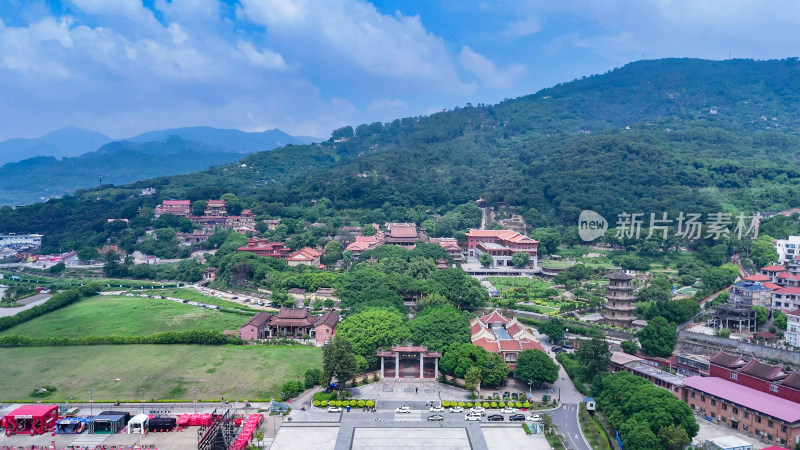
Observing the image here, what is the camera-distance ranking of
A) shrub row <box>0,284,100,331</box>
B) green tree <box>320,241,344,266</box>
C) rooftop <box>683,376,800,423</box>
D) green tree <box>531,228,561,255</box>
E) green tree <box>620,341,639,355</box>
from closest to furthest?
rooftop <box>683,376,800,423</box>, green tree <box>620,341,639,355</box>, shrub row <box>0,284,100,331</box>, green tree <box>320,241,344,266</box>, green tree <box>531,228,561,255</box>

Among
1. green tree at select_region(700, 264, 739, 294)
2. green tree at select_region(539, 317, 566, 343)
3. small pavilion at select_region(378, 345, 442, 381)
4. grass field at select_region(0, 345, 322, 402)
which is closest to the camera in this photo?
grass field at select_region(0, 345, 322, 402)

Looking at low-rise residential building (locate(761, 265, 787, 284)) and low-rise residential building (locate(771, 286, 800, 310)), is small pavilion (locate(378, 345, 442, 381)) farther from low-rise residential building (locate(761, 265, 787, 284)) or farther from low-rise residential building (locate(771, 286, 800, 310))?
low-rise residential building (locate(761, 265, 787, 284))

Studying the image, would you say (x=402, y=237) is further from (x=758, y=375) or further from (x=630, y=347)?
(x=758, y=375)

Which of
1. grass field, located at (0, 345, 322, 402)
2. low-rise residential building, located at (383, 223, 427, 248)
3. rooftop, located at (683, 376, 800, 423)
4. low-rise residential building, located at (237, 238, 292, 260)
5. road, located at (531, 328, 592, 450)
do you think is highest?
low-rise residential building, located at (383, 223, 427, 248)

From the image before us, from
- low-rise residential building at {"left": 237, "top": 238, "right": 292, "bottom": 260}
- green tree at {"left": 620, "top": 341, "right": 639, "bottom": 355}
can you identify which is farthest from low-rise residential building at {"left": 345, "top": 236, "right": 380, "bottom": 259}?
green tree at {"left": 620, "top": 341, "right": 639, "bottom": 355}

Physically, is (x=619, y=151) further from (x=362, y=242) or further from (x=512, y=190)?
(x=362, y=242)

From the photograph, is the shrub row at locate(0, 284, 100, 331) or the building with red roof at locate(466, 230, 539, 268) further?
the building with red roof at locate(466, 230, 539, 268)

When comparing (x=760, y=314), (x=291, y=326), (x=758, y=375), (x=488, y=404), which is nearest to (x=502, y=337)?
(x=488, y=404)

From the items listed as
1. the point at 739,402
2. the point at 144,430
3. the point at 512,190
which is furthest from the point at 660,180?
the point at 144,430
